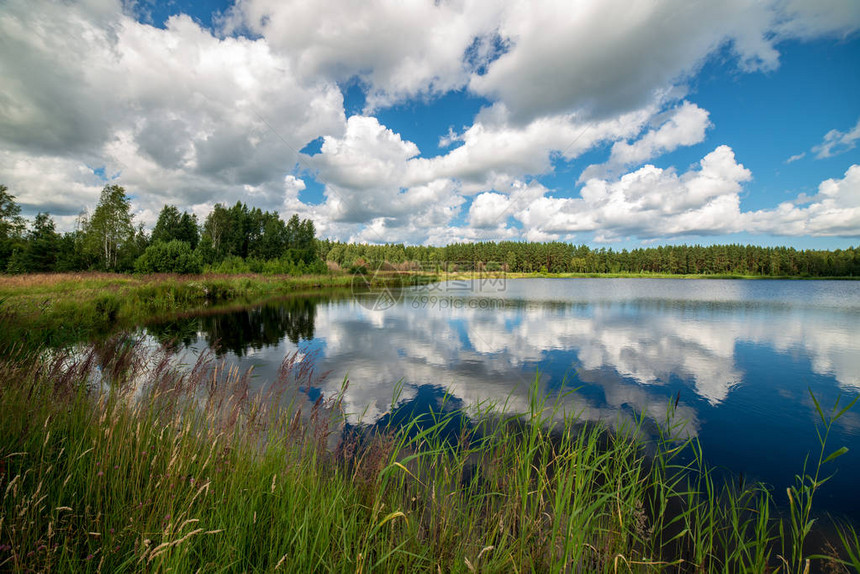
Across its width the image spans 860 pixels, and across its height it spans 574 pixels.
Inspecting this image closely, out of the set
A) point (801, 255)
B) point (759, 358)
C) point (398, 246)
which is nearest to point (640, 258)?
point (801, 255)

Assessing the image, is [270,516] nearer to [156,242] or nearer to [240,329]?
[240,329]

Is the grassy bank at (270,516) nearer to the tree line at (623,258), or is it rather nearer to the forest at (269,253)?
the forest at (269,253)

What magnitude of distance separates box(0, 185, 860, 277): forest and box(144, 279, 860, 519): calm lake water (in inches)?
926

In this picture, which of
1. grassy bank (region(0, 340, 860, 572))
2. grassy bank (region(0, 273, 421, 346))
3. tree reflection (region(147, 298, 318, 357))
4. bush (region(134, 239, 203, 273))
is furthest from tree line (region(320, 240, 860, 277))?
grassy bank (region(0, 340, 860, 572))

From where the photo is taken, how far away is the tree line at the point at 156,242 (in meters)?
30.5

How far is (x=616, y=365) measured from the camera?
10.1 m

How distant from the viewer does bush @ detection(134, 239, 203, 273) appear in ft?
89.9

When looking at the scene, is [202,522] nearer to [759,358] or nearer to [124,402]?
[124,402]

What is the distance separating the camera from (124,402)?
3.47 metres

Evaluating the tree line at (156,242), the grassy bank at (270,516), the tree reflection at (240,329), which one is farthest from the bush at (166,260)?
the grassy bank at (270,516)

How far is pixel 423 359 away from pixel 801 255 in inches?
5774

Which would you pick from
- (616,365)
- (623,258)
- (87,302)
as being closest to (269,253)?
(87,302)

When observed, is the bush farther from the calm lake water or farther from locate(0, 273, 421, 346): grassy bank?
the calm lake water

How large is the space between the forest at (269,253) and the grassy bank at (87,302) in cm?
592
